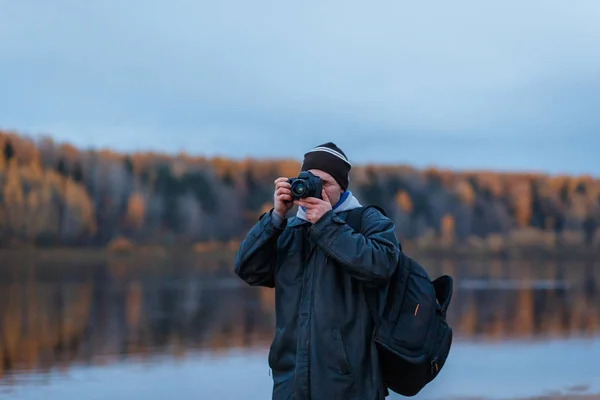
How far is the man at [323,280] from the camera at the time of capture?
2.75 m

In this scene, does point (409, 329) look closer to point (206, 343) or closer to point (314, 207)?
point (314, 207)

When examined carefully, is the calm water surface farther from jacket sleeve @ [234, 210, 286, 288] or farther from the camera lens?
the camera lens

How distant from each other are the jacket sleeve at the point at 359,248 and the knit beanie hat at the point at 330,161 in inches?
9.2

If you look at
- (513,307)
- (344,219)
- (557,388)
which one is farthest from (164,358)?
(513,307)

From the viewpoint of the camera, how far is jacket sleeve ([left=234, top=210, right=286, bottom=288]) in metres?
2.95

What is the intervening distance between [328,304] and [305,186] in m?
0.42

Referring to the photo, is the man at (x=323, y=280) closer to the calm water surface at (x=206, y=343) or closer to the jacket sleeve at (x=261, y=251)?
the jacket sleeve at (x=261, y=251)

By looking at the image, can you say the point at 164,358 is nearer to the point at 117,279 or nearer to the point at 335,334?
the point at 335,334

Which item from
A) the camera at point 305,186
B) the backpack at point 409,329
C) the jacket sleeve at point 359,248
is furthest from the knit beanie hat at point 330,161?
the backpack at point 409,329

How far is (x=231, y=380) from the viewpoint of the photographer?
378 inches

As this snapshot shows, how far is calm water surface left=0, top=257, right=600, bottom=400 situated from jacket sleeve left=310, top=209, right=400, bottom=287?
591 cm

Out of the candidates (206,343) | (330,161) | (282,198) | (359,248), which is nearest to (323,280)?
(359,248)

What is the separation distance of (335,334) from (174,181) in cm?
5143

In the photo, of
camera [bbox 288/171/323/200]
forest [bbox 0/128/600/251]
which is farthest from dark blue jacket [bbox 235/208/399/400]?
forest [bbox 0/128/600/251]
